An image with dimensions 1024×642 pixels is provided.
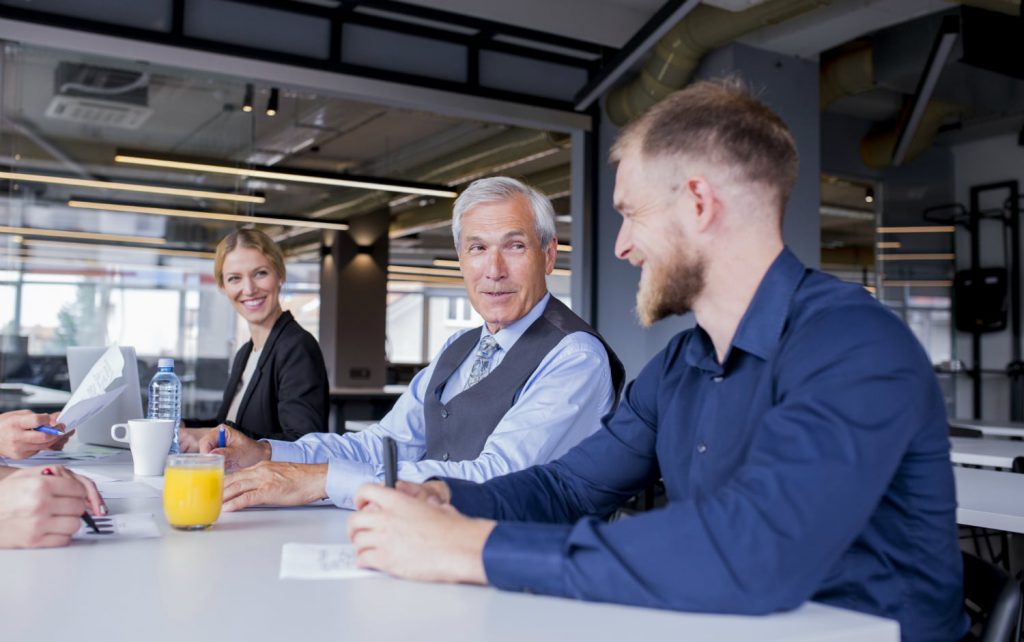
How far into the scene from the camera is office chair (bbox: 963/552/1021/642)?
3.57ft

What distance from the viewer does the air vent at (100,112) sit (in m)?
5.46

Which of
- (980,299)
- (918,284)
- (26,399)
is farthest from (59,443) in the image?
(980,299)

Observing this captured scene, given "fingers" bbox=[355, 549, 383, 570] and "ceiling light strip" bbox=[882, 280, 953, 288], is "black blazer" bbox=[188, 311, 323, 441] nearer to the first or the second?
"fingers" bbox=[355, 549, 383, 570]

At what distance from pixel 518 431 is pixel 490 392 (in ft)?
0.71

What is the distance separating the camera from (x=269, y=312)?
321 cm

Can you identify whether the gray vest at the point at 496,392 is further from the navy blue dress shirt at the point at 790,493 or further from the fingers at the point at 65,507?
the fingers at the point at 65,507

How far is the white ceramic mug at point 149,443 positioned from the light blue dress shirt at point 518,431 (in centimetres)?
25

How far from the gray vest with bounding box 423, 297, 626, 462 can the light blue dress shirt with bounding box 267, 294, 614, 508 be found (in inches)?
1.2

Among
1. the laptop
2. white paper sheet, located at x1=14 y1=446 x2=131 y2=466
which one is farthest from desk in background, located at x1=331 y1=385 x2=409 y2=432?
white paper sheet, located at x1=14 y1=446 x2=131 y2=466

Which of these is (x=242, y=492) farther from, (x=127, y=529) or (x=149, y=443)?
(x=149, y=443)

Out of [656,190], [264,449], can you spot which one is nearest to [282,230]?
[264,449]

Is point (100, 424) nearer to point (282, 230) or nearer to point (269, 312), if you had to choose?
point (269, 312)

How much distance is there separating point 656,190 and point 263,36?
14.9 ft

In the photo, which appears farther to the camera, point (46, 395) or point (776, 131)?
point (46, 395)
